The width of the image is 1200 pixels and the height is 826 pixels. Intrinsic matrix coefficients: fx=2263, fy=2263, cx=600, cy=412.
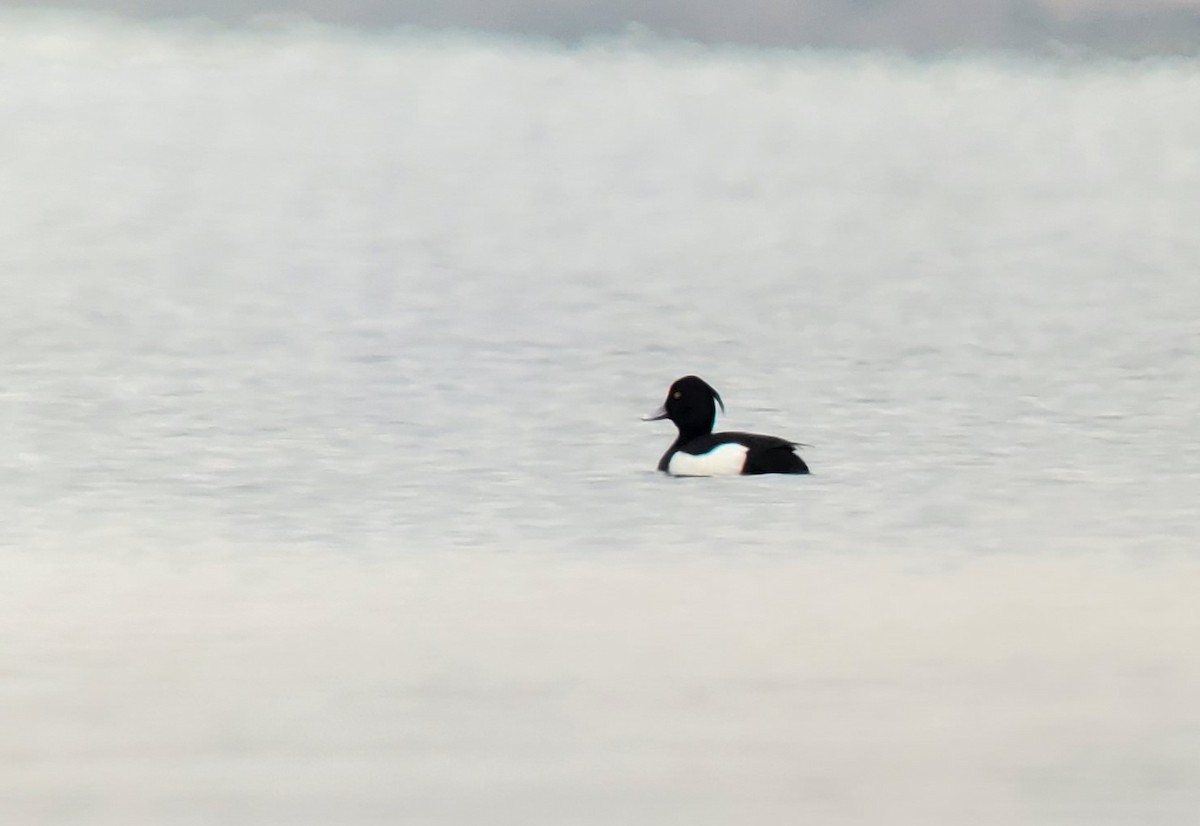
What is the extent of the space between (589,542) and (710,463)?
77.1 inches

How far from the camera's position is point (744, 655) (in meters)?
5.34

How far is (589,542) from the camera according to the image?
7215 millimetres

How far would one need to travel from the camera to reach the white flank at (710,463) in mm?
9047

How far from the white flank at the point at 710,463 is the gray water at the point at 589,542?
4.9 inches

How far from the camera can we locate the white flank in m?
9.05

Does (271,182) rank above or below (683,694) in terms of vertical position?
below

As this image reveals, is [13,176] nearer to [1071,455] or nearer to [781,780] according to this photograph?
[1071,455]

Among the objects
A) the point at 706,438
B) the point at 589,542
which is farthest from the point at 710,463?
the point at 589,542

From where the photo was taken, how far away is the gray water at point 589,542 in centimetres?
439

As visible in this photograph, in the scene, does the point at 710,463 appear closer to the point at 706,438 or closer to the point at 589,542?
the point at 706,438

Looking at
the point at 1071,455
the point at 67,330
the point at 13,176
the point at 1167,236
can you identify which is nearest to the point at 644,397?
the point at 1071,455

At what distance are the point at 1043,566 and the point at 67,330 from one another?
10.1 m

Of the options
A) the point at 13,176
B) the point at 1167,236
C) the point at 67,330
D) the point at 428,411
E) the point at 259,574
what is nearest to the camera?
the point at 259,574

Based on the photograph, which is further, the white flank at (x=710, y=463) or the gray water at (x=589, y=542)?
the white flank at (x=710, y=463)
